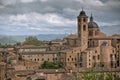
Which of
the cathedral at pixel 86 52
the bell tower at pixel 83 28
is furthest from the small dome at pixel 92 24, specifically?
the bell tower at pixel 83 28

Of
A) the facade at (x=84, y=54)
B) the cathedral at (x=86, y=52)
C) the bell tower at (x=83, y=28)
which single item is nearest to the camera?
the facade at (x=84, y=54)

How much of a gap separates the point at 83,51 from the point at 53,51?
19.5ft

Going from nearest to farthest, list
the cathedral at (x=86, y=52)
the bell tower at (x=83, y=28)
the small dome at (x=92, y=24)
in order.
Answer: the cathedral at (x=86, y=52) < the bell tower at (x=83, y=28) < the small dome at (x=92, y=24)

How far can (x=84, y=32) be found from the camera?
5306 cm

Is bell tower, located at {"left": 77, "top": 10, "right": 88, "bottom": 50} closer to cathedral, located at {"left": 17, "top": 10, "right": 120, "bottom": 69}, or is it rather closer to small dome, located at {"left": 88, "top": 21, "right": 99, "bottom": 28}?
cathedral, located at {"left": 17, "top": 10, "right": 120, "bottom": 69}

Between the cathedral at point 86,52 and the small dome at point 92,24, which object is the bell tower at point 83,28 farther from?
the small dome at point 92,24

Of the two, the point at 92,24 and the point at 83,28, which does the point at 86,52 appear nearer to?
the point at 83,28

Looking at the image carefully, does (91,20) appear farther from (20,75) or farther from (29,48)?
(20,75)

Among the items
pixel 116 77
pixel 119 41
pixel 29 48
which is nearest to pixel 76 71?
pixel 116 77

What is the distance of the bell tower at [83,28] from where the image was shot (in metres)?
52.7

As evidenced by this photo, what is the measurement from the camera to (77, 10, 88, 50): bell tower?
5269cm

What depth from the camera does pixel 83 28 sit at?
53.2 m

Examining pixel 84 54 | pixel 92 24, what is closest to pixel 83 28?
pixel 92 24

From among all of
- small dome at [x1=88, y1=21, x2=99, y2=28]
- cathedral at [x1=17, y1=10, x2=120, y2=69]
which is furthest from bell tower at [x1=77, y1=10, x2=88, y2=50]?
small dome at [x1=88, y1=21, x2=99, y2=28]
